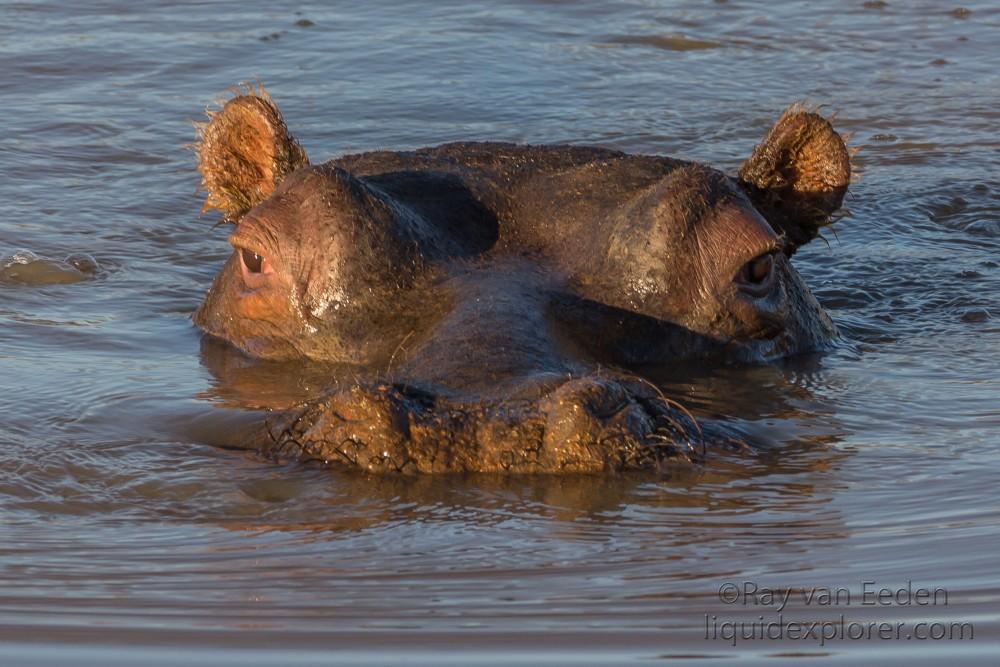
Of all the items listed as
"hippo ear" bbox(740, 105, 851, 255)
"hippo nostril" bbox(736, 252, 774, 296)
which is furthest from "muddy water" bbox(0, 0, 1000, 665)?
"hippo ear" bbox(740, 105, 851, 255)

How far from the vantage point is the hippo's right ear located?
8.08m

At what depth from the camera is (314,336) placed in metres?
6.88

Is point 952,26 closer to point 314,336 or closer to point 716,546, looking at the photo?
point 314,336

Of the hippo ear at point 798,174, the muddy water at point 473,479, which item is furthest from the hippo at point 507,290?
the muddy water at point 473,479

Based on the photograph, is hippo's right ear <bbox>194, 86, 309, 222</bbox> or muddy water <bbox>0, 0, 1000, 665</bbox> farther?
hippo's right ear <bbox>194, 86, 309, 222</bbox>

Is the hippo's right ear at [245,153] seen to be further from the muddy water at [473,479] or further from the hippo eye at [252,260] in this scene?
the hippo eye at [252,260]

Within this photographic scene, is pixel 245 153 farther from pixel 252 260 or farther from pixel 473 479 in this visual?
pixel 473 479

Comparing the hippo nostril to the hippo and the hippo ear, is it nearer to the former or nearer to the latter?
the hippo

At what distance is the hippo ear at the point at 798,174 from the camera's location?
316 inches

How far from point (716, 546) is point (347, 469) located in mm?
1142

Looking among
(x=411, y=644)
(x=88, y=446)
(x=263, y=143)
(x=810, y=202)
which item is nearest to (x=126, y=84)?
(x=263, y=143)

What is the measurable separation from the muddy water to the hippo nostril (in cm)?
36

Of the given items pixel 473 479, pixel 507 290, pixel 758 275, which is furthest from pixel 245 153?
pixel 473 479

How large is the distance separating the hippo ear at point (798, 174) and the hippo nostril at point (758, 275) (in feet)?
2.35
